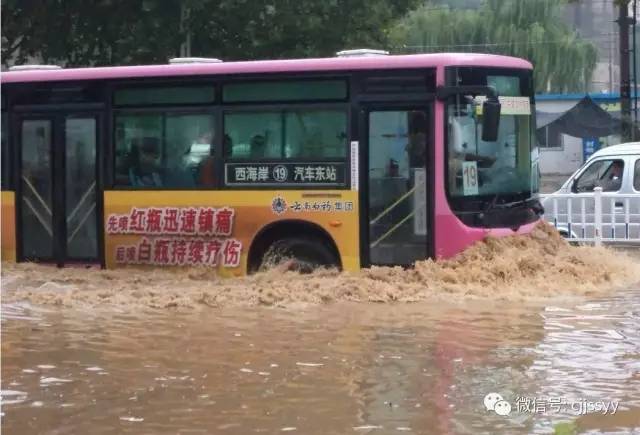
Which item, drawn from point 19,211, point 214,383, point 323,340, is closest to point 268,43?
point 19,211

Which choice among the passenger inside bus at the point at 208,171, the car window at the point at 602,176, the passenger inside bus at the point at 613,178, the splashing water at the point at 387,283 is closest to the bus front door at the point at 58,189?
the splashing water at the point at 387,283

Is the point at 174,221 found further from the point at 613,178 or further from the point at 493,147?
the point at 613,178

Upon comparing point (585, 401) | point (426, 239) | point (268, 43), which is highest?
point (268, 43)

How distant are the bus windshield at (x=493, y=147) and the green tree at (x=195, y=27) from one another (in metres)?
8.49

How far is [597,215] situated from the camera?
17.6 m

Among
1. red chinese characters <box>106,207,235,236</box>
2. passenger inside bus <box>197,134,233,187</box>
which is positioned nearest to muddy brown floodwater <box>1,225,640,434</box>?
red chinese characters <box>106,207,235,236</box>

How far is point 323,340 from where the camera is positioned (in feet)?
33.7

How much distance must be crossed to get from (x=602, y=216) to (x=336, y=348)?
9.23 meters

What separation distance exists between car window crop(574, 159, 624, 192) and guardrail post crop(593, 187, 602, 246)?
0.70 m

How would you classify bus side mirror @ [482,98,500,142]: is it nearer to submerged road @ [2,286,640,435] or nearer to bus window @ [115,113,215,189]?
submerged road @ [2,286,640,435]

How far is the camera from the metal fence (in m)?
17.9

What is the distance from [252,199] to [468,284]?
8.74ft

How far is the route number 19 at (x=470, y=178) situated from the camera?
12633 millimetres

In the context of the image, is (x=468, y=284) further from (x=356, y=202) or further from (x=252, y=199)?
(x=252, y=199)
